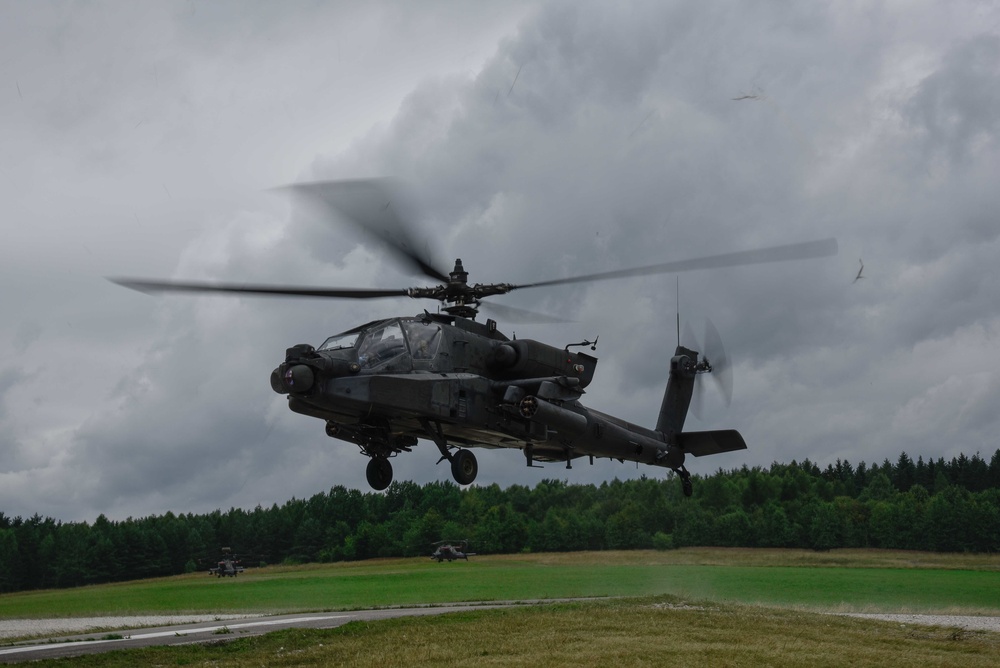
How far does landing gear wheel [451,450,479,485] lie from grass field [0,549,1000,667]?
3396mm

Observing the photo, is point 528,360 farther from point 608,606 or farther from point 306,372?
point 608,606

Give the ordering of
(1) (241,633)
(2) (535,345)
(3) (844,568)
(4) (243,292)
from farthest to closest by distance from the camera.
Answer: (3) (844,568)
(1) (241,633)
(2) (535,345)
(4) (243,292)

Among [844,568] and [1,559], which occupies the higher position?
[1,559]

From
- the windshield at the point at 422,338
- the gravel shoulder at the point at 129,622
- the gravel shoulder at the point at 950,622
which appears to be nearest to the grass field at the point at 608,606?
the gravel shoulder at the point at 950,622

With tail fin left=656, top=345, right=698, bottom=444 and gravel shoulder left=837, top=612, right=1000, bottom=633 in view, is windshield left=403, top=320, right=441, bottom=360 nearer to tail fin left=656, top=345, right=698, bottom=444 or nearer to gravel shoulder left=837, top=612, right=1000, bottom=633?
tail fin left=656, top=345, right=698, bottom=444

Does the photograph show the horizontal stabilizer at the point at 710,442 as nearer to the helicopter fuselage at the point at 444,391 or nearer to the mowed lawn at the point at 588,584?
the helicopter fuselage at the point at 444,391

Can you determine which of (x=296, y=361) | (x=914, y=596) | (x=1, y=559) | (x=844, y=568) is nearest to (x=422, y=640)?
(x=296, y=361)

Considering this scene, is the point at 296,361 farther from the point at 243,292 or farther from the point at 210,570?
the point at 210,570

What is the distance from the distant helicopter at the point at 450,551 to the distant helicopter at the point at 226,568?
14.6m

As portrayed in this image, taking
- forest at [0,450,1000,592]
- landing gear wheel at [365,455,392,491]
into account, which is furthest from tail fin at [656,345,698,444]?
forest at [0,450,1000,592]

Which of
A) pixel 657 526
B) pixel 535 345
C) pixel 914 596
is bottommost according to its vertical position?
pixel 914 596

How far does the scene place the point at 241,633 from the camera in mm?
22328

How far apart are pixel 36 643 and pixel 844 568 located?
5175 centimetres

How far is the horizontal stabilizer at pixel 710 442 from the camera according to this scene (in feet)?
85.4
